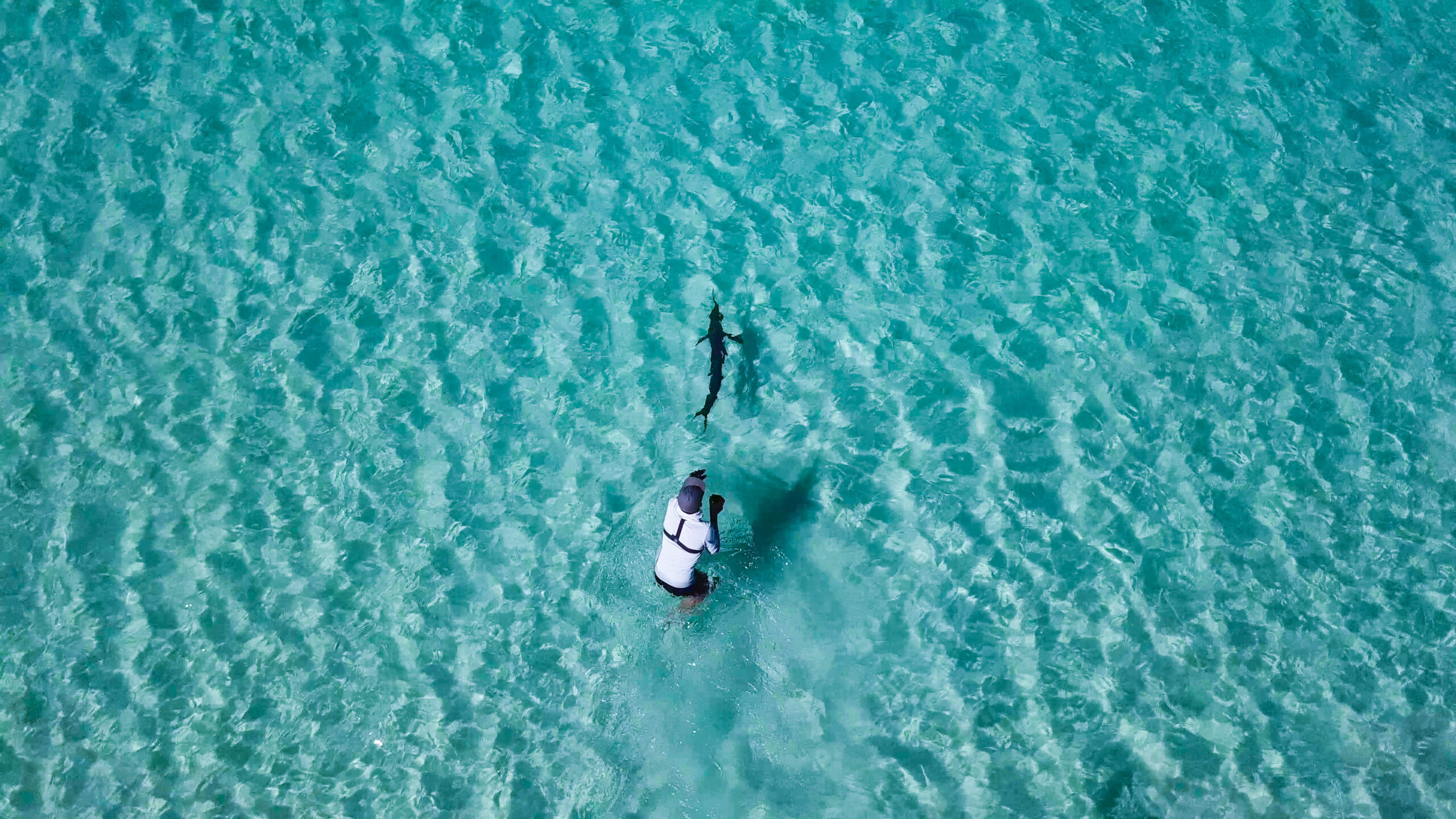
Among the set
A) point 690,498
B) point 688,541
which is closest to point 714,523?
point 688,541

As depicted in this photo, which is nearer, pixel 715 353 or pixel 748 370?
pixel 715 353

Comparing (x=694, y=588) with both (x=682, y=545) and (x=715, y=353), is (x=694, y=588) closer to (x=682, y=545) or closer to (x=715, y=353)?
(x=682, y=545)

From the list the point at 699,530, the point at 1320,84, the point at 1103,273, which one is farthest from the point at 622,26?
the point at 1320,84

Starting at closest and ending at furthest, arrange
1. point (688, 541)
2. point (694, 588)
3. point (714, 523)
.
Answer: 1. point (688, 541)
2. point (714, 523)
3. point (694, 588)

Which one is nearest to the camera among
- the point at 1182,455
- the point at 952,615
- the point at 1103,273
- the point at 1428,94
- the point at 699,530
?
the point at 699,530

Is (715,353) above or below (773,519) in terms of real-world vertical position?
above

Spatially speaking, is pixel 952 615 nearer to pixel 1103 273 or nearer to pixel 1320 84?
pixel 1103 273

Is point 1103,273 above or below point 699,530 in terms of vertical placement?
above

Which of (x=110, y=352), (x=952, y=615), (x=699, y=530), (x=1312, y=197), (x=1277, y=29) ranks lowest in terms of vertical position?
(x=110, y=352)
